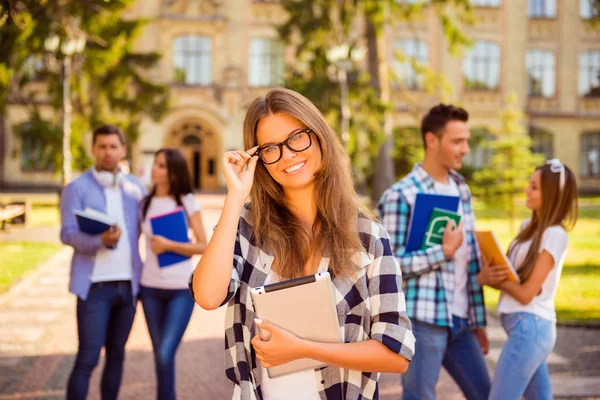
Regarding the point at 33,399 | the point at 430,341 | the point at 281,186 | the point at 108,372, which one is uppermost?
the point at 281,186

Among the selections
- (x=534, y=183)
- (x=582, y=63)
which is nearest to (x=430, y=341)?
(x=534, y=183)

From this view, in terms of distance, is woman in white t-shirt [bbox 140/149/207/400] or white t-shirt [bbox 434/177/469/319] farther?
woman in white t-shirt [bbox 140/149/207/400]

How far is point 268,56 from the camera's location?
3966cm

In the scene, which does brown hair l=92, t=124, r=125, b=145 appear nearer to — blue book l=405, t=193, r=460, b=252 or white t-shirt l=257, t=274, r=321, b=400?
blue book l=405, t=193, r=460, b=252

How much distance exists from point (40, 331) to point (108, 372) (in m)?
3.88

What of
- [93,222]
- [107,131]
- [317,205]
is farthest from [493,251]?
[107,131]

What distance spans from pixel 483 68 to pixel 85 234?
124 ft

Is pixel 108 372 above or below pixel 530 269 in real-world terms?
below

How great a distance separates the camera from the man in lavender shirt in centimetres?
Result: 451

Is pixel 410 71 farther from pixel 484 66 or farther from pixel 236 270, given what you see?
pixel 236 270

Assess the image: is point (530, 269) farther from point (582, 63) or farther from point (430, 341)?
point (582, 63)

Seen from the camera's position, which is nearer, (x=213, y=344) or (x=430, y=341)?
(x=430, y=341)

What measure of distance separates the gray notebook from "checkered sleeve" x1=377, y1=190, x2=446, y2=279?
1.56 m

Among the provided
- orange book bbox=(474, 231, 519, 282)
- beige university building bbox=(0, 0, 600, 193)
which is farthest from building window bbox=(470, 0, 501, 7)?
orange book bbox=(474, 231, 519, 282)
